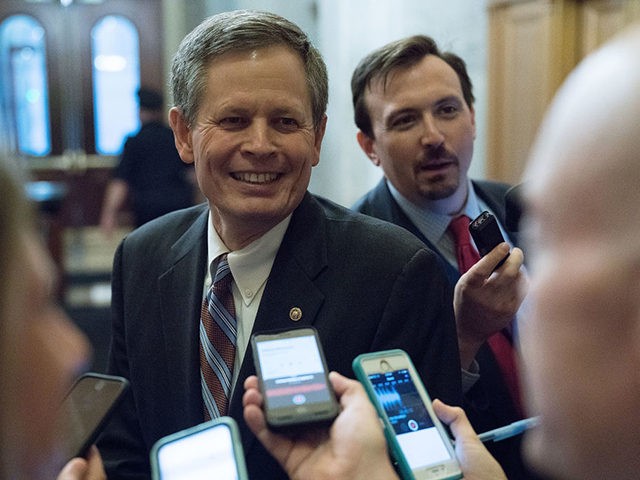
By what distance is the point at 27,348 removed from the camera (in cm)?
76

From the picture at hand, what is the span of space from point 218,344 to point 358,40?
15.6 ft

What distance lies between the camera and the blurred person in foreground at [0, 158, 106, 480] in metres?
0.73

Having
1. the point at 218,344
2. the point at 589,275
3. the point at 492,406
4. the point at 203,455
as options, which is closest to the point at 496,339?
the point at 492,406

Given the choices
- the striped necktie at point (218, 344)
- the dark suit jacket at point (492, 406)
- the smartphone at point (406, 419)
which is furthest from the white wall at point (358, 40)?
the smartphone at point (406, 419)

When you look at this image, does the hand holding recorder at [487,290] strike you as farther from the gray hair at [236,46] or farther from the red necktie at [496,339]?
the gray hair at [236,46]

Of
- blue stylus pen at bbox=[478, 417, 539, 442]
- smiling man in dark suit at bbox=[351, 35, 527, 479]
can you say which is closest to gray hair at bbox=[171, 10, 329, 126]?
smiling man in dark suit at bbox=[351, 35, 527, 479]

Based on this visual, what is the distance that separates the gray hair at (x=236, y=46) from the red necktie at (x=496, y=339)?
58cm

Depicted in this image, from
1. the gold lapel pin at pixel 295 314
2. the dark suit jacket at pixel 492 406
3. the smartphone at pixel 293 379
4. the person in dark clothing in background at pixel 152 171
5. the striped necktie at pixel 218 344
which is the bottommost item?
the person in dark clothing in background at pixel 152 171

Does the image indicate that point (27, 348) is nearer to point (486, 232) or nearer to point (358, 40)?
point (486, 232)

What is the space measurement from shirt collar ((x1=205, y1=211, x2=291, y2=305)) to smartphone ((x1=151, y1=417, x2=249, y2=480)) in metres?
0.53

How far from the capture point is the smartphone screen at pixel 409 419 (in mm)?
1266

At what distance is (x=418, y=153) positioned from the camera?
2.34m

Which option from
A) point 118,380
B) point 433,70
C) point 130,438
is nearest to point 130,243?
point 130,438

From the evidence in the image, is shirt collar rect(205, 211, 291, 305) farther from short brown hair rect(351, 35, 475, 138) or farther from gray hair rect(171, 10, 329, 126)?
short brown hair rect(351, 35, 475, 138)
